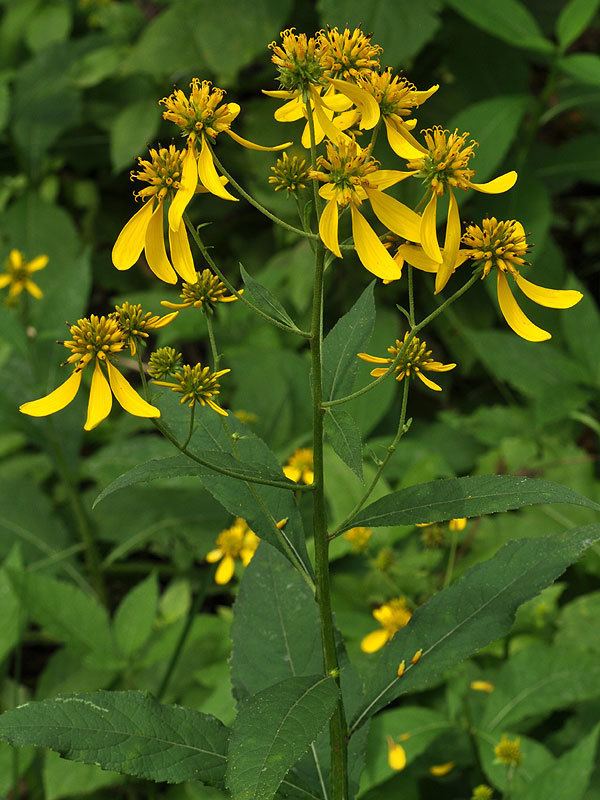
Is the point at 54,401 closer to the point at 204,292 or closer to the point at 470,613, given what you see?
the point at 204,292

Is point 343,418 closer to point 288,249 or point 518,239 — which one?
point 518,239

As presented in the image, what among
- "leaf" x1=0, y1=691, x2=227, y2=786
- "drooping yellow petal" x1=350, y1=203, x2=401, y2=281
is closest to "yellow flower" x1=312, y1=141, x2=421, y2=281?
"drooping yellow petal" x1=350, y1=203, x2=401, y2=281

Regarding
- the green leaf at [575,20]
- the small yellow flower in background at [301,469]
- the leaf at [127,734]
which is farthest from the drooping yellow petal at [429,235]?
the green leaf at [575,20]

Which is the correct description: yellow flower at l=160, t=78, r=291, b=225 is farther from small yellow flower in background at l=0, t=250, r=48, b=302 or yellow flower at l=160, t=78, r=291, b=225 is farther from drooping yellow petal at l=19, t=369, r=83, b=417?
small yellow flower in background at l=0, t=250, r=48, b=302

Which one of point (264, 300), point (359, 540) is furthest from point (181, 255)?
point (359, 540)

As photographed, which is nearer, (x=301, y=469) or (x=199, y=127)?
(x=199, y=127)

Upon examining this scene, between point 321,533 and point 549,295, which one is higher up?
point 549,295
